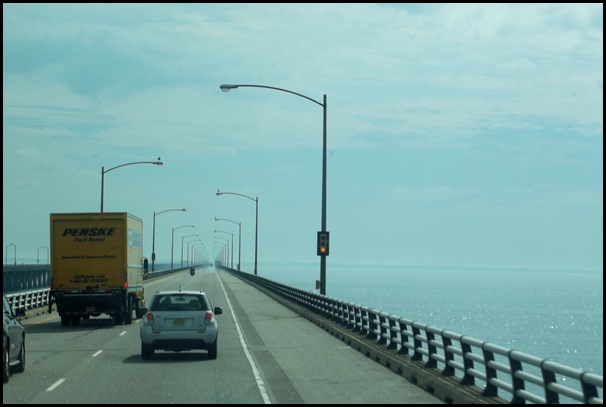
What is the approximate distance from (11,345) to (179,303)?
5.31 metres

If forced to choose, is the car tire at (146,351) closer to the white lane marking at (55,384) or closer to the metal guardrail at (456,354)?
the white lane marking at (55,384)

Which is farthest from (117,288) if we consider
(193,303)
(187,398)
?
(187,398)

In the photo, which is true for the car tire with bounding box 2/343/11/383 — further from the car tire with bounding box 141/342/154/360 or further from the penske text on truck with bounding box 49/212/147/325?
the penske text on truck with bounding box 49/212/147/325

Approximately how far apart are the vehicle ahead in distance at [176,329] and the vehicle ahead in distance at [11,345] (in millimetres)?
3282

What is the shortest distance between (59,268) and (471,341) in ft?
67.9

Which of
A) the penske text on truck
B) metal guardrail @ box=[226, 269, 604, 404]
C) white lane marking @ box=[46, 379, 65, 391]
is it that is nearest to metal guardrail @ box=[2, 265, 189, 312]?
the penske text on truck

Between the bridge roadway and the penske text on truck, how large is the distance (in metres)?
2.58

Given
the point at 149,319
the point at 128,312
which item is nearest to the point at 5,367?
the point at 149,319

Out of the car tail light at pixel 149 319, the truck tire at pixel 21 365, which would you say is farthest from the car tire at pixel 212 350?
the truck tire at pixel 21 365

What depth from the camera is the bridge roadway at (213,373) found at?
15140 millimetres

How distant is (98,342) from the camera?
26891 millimetres

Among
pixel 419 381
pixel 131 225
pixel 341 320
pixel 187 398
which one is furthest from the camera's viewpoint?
pixel 131 225

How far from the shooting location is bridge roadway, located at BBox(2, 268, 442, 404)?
15.1 m

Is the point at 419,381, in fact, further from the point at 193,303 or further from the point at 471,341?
the point at 193,303
